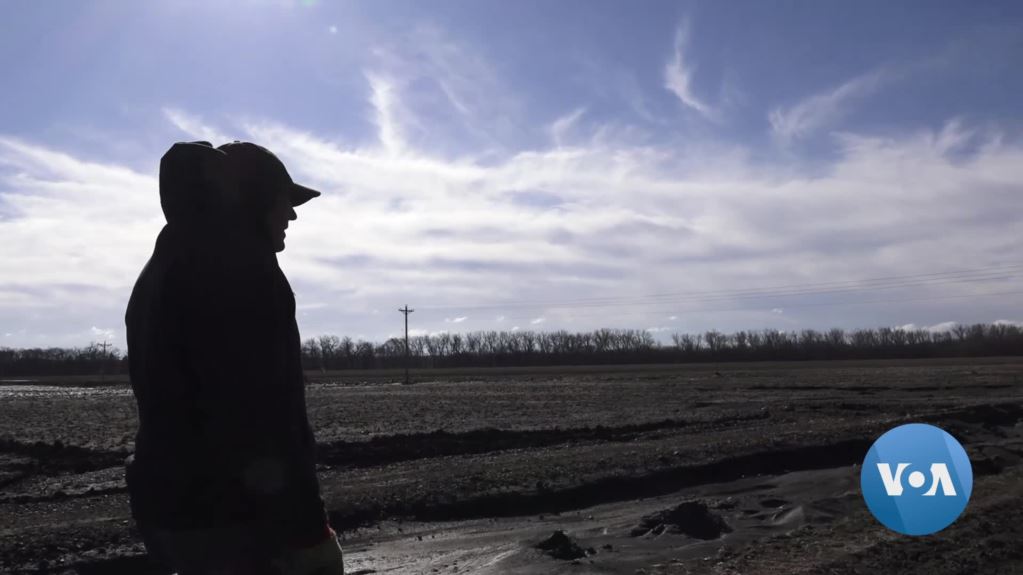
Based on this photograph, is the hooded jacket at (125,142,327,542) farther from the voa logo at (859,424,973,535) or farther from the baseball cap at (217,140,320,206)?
the voa logo at (859,424,973,535)

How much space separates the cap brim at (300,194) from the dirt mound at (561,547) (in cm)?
542

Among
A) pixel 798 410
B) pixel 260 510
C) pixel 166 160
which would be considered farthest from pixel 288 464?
pixel 798 410

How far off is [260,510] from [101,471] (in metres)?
11.5

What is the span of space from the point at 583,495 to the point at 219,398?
28.5 feet

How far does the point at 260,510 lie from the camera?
191 centimetres

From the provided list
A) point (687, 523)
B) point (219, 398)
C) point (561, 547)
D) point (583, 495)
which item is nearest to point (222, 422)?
point (219, 398)

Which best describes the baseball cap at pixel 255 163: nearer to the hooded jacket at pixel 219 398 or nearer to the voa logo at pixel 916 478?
the hooded jacket at pixel 219 398

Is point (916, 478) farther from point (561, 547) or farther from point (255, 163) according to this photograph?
point (255, 163)

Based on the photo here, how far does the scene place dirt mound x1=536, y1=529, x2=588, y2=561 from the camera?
715 cm

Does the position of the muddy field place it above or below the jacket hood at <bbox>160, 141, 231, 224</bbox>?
below

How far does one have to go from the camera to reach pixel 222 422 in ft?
6.18

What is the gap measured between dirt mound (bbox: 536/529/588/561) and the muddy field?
0.02 metres

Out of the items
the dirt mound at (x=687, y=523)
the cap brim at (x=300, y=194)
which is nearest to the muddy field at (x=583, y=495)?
the dirt mound at (x=687, y=523)

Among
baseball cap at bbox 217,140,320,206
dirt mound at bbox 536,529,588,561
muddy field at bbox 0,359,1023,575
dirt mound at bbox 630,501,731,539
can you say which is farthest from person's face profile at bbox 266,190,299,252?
dirt mound at bbox 630,501,731,539
